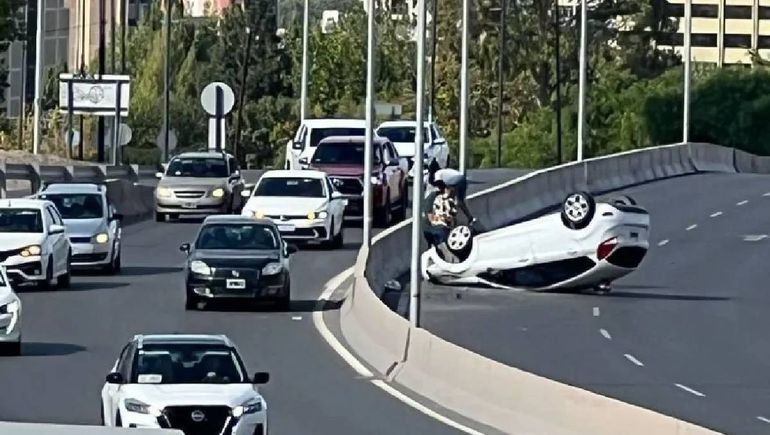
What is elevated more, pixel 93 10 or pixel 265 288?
pixel 93 10

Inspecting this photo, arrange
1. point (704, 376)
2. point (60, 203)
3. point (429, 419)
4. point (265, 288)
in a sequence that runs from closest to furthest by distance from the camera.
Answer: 1. point (429, 419)
2. point (704, 376)
3. point (265, 288)
4. point (60, 203)

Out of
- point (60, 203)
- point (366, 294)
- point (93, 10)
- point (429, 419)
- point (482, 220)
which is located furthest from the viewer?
point (93, 10)

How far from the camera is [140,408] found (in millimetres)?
18391

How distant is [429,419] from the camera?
2288 cm

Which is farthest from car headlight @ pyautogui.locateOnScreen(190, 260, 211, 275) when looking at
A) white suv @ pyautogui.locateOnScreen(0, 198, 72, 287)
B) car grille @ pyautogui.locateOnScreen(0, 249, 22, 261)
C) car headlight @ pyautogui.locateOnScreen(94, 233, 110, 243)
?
car headlight @ pyautogui.locateOnScreen(94, 233, 110, 243)

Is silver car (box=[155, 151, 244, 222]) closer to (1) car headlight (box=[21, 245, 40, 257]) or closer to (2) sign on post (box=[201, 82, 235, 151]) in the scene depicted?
(2) sign on post (box=[201, 82, 235, 151])

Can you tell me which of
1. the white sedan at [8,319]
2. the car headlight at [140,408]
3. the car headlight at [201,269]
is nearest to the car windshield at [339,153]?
the car headlight at [201,269]

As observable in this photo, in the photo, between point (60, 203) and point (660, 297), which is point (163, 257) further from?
point (660, 297)

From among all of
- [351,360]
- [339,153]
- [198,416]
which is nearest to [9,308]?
[351,360]

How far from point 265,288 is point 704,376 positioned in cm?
866

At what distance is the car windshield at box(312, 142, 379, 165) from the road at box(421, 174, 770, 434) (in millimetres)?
7482

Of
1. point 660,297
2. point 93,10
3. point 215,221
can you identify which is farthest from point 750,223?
point 93,10

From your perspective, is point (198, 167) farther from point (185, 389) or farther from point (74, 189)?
point (185, 389)

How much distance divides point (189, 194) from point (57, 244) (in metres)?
15.6
